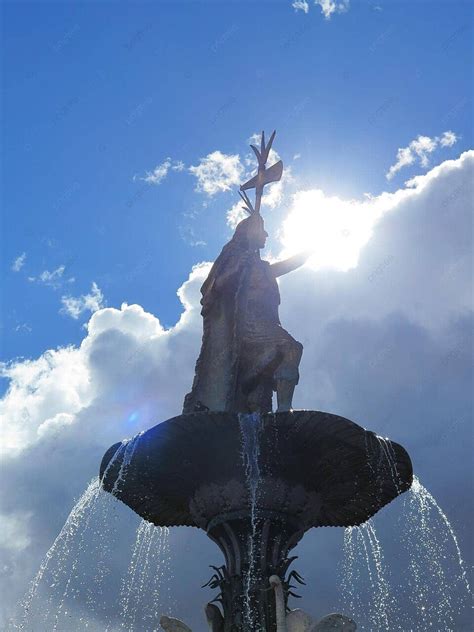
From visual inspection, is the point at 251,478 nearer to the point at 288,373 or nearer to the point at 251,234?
the point at 288,373

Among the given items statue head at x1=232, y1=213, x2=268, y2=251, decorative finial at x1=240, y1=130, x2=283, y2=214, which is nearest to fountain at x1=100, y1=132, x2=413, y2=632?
statue head at x1=232, y1=213, x2=268, y2=251

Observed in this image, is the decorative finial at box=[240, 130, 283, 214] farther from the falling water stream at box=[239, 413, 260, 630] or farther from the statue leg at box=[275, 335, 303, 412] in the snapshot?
the falling water stream at box=[239, 413, 260, 630]

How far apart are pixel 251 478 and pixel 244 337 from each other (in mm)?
2614

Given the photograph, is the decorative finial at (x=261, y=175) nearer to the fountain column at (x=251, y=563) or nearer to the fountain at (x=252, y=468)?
the fountain at (x=252, y=468)

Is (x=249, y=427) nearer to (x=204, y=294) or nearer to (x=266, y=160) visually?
(x=204, y=294)

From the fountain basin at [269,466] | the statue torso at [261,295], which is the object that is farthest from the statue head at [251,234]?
the fountain basin at [269,466]

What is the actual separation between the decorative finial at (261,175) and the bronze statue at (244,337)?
0.59m

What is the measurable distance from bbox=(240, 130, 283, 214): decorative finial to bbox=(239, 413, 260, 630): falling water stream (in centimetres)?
534

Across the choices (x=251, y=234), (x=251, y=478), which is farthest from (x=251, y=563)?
(x=251, y=234)

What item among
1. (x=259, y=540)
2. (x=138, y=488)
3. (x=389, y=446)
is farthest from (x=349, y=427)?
(x=138, y=488)

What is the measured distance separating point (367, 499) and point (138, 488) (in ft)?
11.6

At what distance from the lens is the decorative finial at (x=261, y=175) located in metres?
13.5

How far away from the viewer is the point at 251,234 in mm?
12938

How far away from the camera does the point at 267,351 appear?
36.9 ft
